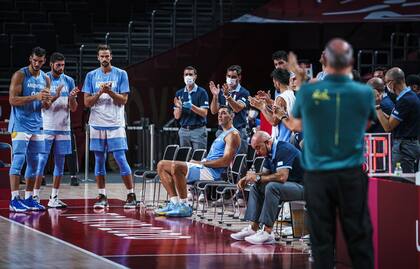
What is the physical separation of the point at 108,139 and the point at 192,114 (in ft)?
5.24

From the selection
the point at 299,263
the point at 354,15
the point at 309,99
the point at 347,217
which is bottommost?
the point at 299,263

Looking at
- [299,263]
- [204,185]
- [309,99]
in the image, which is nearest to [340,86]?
[309,99]

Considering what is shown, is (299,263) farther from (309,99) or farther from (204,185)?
(204,185)

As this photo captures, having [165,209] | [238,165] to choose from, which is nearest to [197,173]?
[238,165]

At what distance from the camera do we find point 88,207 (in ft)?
48.4

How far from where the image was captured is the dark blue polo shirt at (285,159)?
35.4 feet

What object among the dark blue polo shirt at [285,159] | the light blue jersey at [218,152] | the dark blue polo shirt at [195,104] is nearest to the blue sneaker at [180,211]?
the light blue jersey at [218,152]

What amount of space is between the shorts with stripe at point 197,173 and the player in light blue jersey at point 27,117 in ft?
7.10

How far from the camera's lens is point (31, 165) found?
14266 mm

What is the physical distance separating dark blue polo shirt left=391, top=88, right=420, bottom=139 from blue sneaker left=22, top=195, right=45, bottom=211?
512 cm

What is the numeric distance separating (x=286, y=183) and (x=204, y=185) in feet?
8.01

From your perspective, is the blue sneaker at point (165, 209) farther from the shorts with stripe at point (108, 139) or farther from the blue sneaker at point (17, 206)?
the blue sneaker at point (17, 206)

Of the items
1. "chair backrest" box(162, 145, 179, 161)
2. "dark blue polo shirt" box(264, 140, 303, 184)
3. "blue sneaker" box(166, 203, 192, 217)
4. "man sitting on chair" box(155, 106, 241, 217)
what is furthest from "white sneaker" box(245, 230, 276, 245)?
"chair backrest" box(162, 145, 179, 161)

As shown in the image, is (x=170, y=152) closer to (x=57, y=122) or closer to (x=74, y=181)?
(x=57, y=122)
